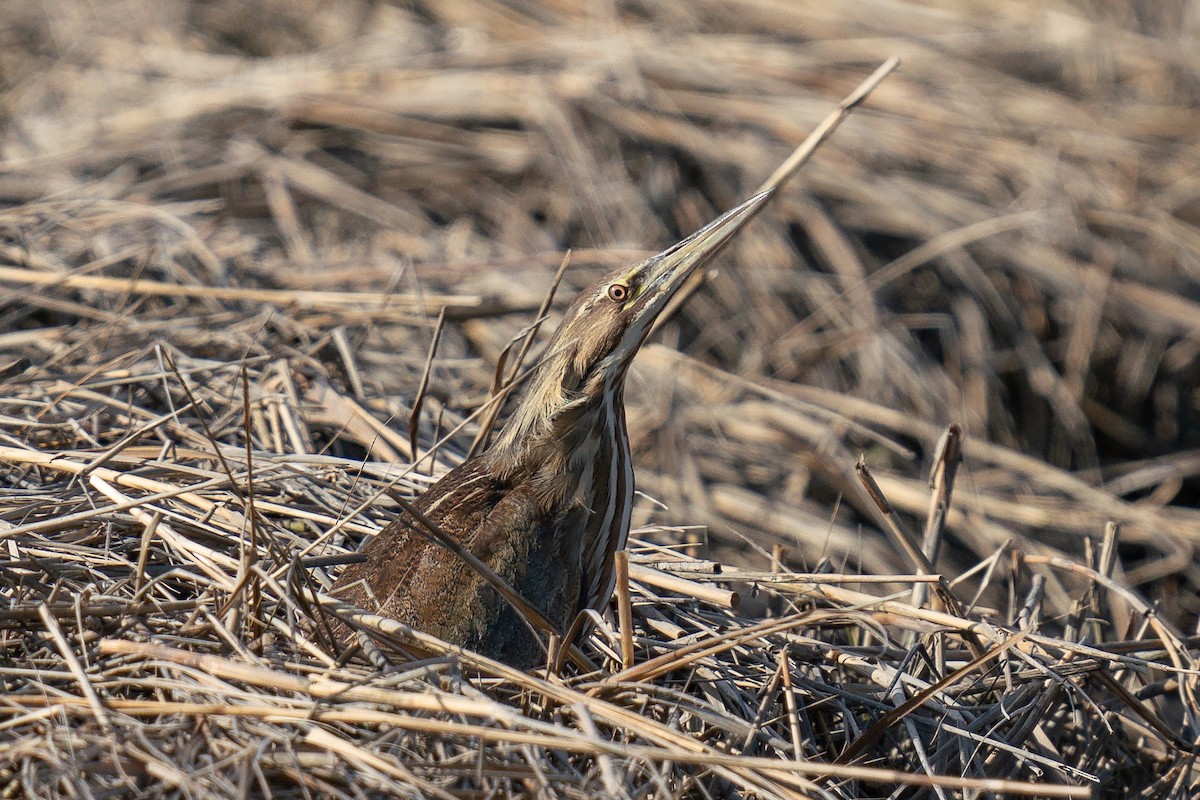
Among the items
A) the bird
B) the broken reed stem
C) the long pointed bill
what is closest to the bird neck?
the bird

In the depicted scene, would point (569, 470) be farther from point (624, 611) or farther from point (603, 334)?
point (624, 611)

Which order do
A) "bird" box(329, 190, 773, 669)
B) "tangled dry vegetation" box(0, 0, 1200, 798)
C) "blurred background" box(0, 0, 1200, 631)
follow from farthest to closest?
"blurred background" box(0, 0, 1200, 631)
"bird" box(329, 190, 773, 669)
"tangled dry vegetation" box(0, 0, 1200, 798)

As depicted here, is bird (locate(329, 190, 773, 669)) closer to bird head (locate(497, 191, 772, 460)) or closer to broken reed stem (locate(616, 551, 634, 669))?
bird head (locate(497, 191, 772, 460))

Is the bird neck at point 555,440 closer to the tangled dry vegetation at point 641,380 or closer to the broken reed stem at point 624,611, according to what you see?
the tangled dry vegetation at point 641,380

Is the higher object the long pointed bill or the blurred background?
the long pointed bill

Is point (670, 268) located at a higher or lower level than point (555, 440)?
higher

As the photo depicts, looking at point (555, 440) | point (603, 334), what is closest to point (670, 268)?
point (603, 334)
